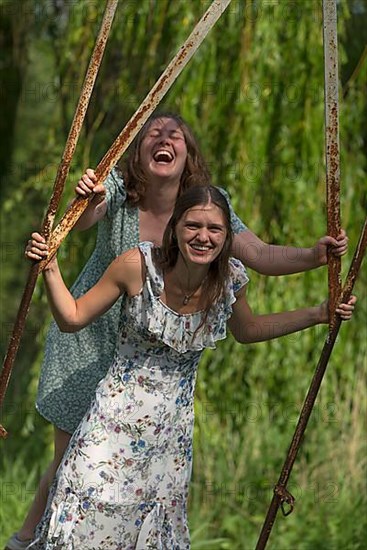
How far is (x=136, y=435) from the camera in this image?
2.89 metres

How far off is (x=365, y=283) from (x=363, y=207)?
0.34 m

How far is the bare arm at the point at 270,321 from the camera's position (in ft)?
9.61

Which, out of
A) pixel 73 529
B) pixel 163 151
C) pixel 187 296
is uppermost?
pixel 163 151

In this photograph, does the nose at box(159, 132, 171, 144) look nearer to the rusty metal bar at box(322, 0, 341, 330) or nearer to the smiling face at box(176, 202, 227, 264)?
the smiling face at box(176, 202, 227, 264)

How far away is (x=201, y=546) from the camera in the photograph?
4.22m

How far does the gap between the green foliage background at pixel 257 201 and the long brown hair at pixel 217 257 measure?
168cm

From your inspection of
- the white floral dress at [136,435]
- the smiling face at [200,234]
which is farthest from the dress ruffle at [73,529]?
the smiling face at [200,234]

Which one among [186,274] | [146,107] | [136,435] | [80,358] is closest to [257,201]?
[80,358]

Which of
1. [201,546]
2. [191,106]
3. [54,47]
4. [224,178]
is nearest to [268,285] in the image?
[224,178]

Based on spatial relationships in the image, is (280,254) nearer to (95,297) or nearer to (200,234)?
(200,234)

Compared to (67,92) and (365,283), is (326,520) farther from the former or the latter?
(67,92)

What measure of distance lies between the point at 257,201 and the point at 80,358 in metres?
1.75

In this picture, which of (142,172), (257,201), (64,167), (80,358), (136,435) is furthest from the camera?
(257,201)

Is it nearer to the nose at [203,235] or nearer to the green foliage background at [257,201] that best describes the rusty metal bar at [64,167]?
the nose at [203,235]
